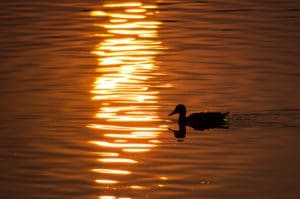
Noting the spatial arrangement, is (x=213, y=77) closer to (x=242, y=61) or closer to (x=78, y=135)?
(x=242, y=61)

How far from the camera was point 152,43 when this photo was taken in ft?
92.2

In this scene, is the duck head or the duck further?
the duck head

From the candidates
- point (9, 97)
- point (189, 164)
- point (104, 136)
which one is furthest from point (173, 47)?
point (189, 164)

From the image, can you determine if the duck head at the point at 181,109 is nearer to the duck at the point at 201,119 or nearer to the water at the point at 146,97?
the duck at the point at 201,119

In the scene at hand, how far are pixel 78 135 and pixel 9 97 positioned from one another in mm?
3239

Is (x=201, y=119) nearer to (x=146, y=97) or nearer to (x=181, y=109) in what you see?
(x=181, y=109)

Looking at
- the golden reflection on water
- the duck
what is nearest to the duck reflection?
the duck

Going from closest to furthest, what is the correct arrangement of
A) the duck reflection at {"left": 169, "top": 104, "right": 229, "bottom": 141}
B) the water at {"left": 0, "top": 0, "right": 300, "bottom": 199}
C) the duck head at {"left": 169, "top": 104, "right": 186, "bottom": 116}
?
the water at {"left": 0, "top": 0, "right": 300, "bottom": 199} < the duck reflection at {"left": 169, "top": 104, "right": 229, "bottom": 141} < the duck head at {"left": 169, "top": 104, "right": 186, "bottom": 116}

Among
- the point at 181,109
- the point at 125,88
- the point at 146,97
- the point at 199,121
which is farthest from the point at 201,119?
the point at 125,88

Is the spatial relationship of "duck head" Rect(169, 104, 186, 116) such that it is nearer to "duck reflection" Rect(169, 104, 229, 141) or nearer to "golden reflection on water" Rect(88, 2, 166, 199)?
"duck reflection" Rect(169, 104, 229, 141)

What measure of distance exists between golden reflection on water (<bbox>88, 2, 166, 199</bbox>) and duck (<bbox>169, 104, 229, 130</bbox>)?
0.45 meters

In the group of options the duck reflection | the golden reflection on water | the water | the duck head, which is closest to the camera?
the water

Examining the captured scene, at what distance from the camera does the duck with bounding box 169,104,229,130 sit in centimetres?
2077

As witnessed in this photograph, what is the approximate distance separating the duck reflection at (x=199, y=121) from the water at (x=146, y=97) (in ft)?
0.55
